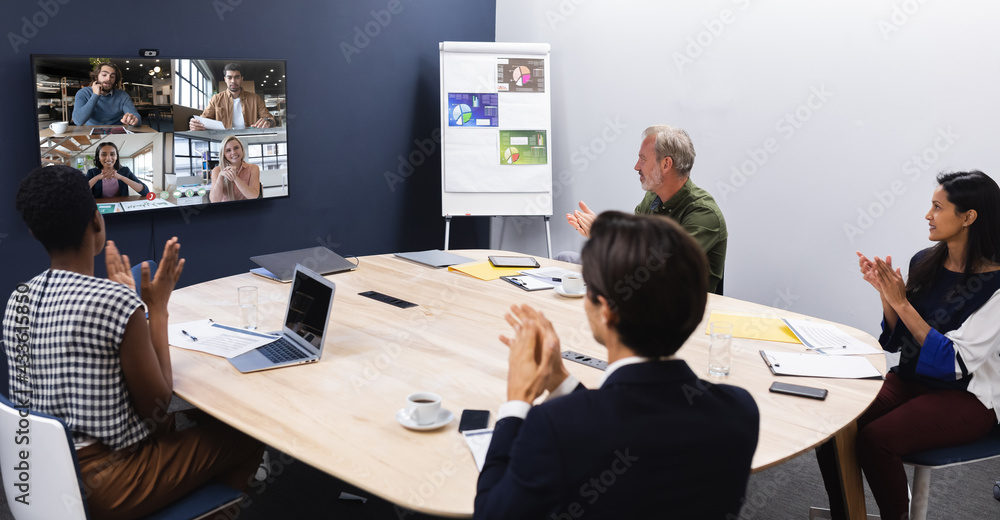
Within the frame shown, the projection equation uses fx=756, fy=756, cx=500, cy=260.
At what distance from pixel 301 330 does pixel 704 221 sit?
1.92m

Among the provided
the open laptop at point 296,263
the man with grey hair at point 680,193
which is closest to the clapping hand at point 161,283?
the open laptop at point 296,263

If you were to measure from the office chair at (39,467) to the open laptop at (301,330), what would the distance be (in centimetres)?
52

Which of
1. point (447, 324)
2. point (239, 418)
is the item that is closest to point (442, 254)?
point (447, 324)

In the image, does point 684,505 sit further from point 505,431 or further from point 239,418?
point 239,418

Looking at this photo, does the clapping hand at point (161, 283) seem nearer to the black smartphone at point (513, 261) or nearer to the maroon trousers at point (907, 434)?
the black smartphone at point (513, 261)

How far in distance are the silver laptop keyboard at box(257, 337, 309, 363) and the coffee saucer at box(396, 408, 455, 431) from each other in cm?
54

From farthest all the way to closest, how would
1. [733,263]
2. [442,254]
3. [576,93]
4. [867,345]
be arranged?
[576,93] < [733,263] < [442,254] < [867,345]

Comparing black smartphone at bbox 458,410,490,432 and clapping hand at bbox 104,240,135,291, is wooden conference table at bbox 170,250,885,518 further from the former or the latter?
clapping hand at bbox 104,240,135,291

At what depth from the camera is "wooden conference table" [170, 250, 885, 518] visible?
1.63 m

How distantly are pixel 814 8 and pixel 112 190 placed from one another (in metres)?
3.81

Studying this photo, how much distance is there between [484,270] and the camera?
3.41m

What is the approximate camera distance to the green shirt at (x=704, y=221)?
3.40 metres

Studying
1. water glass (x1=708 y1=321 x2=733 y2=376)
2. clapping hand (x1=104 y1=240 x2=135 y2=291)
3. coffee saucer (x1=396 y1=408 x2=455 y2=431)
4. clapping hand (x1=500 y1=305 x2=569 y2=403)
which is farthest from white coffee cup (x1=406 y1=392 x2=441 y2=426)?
clapping hand (x1=104 y1=240 x2=135 y2=291)

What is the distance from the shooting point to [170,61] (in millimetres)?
3951
